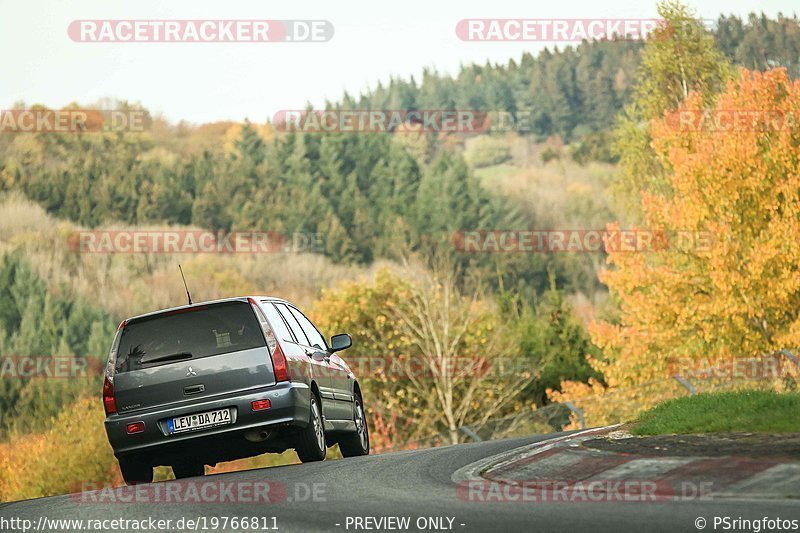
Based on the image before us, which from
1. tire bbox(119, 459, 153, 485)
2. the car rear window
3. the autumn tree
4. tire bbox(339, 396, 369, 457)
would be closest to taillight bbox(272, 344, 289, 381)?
the car rear window

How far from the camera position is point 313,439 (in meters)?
13.4

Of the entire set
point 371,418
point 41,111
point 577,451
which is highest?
point 41,111

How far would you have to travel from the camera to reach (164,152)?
138m

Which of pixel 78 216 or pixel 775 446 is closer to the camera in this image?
pixel 775 446

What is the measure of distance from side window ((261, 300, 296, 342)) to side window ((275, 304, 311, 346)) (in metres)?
0.27

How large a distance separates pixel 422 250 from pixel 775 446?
Answer: 98505 millimetres

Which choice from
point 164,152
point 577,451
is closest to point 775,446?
point 577,451

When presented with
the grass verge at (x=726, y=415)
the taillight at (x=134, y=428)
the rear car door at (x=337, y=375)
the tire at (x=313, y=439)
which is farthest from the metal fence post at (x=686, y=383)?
the taillight at (x=134, y=428)

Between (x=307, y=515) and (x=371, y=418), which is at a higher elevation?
(x=307, y=515)

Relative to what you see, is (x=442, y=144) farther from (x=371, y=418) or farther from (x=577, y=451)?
(x=577, y=451)

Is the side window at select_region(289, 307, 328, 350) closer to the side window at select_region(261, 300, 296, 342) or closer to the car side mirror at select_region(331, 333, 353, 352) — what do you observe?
the car side mirror at select_region(331, 333, 353, 352)

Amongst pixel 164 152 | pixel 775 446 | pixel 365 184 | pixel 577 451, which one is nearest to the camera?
pixel 775 446

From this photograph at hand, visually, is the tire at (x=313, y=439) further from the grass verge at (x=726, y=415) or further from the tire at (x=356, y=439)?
the grass verge at (x=726, y=415)

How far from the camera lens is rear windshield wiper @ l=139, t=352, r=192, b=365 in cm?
1285
